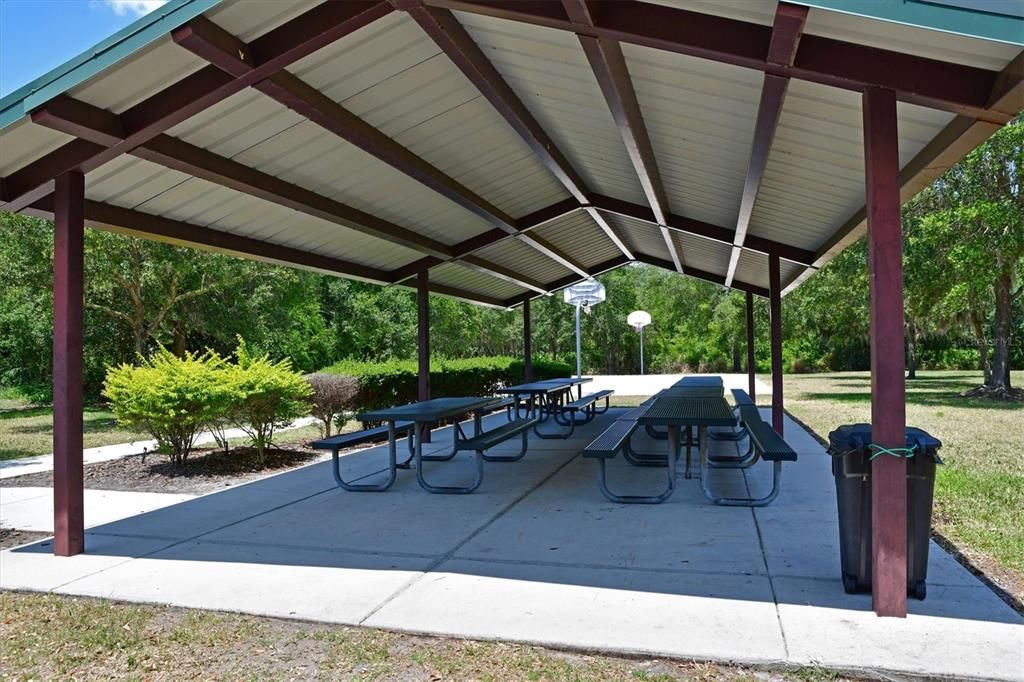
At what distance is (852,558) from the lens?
12.9ft

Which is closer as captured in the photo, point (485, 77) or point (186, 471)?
point (485, 77)

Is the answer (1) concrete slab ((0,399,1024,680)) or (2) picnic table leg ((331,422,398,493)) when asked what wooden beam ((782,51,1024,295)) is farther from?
(2) picnic table leg ((331,422,398,493))

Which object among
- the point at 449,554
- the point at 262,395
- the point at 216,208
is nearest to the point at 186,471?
the point at 262,395

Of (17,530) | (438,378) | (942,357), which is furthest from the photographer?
(942,357)

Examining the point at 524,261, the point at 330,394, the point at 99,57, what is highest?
the point at 99,57

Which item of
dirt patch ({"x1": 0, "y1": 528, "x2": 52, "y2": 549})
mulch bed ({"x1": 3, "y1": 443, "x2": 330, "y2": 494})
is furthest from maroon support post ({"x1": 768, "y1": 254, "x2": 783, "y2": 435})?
dirt patch ({"x1": 0, "y1": 528, "x2": 52, "y2": 549})

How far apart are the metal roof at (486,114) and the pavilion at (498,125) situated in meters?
0.02

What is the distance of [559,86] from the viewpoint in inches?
216

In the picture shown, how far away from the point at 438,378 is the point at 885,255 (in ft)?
39.0

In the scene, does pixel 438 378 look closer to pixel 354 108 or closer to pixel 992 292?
pixel 354 108

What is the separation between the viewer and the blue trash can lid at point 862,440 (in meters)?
3.77

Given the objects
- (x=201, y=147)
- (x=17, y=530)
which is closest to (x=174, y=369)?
(x=17, y=530)

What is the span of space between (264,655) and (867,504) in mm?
3223

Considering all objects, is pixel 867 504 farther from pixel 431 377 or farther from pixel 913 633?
pixel 431 377
